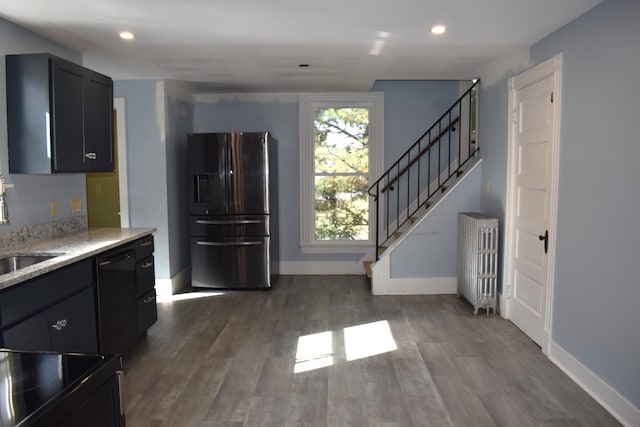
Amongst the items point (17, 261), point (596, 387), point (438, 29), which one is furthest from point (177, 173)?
point (596, 387)

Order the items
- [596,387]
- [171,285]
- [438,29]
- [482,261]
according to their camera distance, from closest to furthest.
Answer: [596,387], [438,29], [482,261], [171,285]

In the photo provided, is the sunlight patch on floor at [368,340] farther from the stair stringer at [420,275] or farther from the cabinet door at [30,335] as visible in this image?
the cabinet door at [30,335]

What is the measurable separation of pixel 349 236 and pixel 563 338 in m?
3.38

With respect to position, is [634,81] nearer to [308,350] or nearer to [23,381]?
[308,350]

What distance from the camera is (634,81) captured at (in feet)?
8.64

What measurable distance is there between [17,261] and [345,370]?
2186mm

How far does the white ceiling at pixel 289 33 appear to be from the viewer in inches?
118

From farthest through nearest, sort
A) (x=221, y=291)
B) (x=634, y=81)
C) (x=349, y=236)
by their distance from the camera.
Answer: (x=349, y=236)
(x=221, y=291)
(x=634, y=81)

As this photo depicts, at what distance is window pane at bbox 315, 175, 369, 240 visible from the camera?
6.45 metres

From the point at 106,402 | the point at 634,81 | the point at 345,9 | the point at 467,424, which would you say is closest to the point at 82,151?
the point at 345,9

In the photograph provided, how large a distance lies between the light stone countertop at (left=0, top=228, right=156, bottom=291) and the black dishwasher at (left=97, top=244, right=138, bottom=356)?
0.08m

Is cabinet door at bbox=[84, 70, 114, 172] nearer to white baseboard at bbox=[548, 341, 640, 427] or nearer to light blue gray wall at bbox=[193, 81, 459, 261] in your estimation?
light blue gray wall at bbox=[193, 81, 459, 261]

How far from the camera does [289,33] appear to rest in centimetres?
355

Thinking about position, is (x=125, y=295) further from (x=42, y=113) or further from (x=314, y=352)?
(x=314, y=352)
